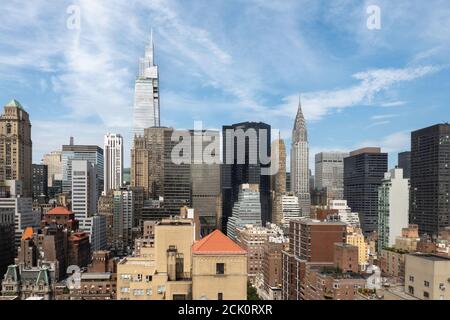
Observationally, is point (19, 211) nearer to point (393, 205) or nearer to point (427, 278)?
point (427, 278)

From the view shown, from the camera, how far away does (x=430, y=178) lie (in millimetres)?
29172

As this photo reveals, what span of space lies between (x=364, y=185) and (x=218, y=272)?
32243mm

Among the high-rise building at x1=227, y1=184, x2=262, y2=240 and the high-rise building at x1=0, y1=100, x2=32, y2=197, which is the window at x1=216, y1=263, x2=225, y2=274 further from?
the high-rise building at x1=227, y1=184, x2=262, y2=240

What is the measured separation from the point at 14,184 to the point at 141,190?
11658 millimetres

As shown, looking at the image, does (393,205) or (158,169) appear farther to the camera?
(158,169)

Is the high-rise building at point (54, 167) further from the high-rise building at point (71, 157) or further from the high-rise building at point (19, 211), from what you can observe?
the high-rise building at point (19, 211)

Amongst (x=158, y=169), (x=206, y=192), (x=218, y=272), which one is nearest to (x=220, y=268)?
(x=218, y=272)

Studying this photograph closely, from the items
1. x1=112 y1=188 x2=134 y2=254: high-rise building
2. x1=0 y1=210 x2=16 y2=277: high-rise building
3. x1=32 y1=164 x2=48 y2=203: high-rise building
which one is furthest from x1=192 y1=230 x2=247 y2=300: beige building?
x1=112 y1=188 x2=134 y2=254: high-rise building

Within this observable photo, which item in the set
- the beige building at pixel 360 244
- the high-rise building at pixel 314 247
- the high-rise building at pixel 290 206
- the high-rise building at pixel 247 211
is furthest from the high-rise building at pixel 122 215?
the high-rise building at pixel 314 247

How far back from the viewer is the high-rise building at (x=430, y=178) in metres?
27.9

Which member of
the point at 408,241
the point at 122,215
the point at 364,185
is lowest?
the point at 122,215

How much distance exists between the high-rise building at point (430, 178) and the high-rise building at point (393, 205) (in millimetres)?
1857

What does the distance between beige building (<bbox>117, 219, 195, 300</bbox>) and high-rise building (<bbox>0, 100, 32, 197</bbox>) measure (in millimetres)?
13422

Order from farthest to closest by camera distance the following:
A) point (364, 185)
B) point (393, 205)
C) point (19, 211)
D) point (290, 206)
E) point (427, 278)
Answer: point (364, 185), point (290, 206), point (393, 205), point (19, 211), point (427, 278)
